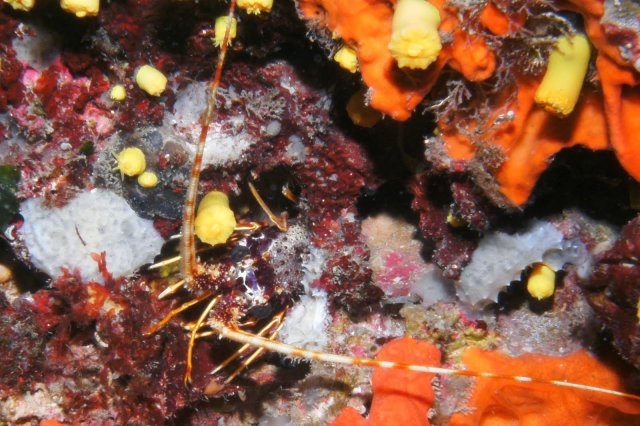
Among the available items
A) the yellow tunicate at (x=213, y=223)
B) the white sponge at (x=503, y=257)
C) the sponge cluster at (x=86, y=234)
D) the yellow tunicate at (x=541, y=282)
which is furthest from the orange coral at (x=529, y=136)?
the sponge cluster at (x=86, y=234)

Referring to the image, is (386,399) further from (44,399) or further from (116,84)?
(116,84)

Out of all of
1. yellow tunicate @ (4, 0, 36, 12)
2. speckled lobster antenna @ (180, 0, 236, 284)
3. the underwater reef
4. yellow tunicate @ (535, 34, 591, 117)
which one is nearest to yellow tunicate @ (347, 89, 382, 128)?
the underwater reef

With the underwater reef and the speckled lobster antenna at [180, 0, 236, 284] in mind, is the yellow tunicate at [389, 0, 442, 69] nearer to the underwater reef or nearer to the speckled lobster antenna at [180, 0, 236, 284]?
the underwater reef

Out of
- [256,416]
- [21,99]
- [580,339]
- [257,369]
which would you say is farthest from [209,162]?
[580,339]

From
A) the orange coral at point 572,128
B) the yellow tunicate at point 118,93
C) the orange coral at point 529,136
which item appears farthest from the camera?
the yellow tunicate at point 118,93

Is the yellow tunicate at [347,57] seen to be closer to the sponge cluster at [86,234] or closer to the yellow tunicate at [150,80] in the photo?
the yellow tunicate at [150,80]

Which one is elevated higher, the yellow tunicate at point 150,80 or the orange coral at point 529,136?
the yellow tunicate at point 150,80
